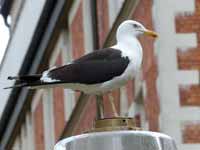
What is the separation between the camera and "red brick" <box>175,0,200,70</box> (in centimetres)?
1723

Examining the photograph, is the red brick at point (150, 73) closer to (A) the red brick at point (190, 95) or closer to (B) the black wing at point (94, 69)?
(A) the red brick at point (190, 95)

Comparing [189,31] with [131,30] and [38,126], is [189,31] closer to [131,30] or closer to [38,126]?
[131,30]

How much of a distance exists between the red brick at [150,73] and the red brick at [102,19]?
3165 mm

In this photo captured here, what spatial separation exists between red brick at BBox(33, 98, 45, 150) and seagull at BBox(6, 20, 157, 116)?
1736 cm

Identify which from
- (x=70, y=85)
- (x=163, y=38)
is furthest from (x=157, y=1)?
(x=70, y=85)

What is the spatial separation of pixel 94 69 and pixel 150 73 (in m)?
7.50

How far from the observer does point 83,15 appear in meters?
23.8

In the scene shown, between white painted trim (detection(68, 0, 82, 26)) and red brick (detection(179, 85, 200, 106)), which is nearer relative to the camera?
red brick (detection(179, 85, 200, 106))

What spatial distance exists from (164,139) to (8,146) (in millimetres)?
20821

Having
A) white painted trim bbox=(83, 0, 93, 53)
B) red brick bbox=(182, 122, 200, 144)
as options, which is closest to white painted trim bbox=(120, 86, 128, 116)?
red brick bbox=(182, 122, 200, 144)

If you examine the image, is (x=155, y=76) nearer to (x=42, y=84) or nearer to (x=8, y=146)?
(x=42, y=84)

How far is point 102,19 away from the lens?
21.9 meters

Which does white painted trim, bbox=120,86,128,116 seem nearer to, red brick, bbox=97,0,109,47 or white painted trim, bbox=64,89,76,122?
red brick, bbox=97,0,109,47

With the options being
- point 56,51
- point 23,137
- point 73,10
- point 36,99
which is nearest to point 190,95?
point 73,10
